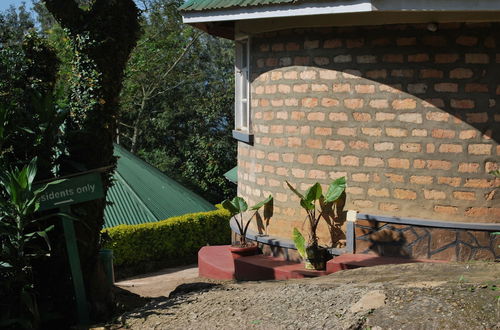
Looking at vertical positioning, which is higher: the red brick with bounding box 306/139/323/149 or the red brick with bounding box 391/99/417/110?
the red brick with bounding box 391/99/417/110

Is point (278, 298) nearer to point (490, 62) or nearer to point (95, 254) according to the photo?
point (95, 254)

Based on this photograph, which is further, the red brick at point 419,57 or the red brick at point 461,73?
the red brick at point 419,57

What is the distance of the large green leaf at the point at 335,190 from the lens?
9.23 meters

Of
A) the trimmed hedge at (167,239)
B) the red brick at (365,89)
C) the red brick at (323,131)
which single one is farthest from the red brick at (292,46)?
the trimmed hedge at (167,239)

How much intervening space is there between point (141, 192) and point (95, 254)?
8.83 m

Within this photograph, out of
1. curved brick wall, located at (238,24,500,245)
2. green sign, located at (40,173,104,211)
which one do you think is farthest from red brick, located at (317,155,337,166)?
green sign, located at (40,173,104,211)

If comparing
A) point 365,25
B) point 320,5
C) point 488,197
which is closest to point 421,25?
point 365,25

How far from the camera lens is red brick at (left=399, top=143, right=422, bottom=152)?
8.94 m

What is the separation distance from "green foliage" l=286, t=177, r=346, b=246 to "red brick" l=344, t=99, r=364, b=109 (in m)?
0.95

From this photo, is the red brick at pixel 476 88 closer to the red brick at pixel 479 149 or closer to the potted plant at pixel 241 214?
the red brick at pixel 479 149

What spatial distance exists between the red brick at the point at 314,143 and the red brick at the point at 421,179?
1.33 m

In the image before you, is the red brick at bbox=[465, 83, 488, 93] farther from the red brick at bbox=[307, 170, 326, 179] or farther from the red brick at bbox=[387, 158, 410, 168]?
the red brick at bbox=[307, 170, 326, 179]

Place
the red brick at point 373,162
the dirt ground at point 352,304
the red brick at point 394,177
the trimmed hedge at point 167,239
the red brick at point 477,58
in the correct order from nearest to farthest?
the dirt ground at point 352,304, the red brick at point 477,58, the red brick at point 394,177, the red brick at point 373,162, the trimmed hedge at point 167,239

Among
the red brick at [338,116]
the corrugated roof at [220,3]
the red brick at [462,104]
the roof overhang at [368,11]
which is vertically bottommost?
the red brick at [338,116]
